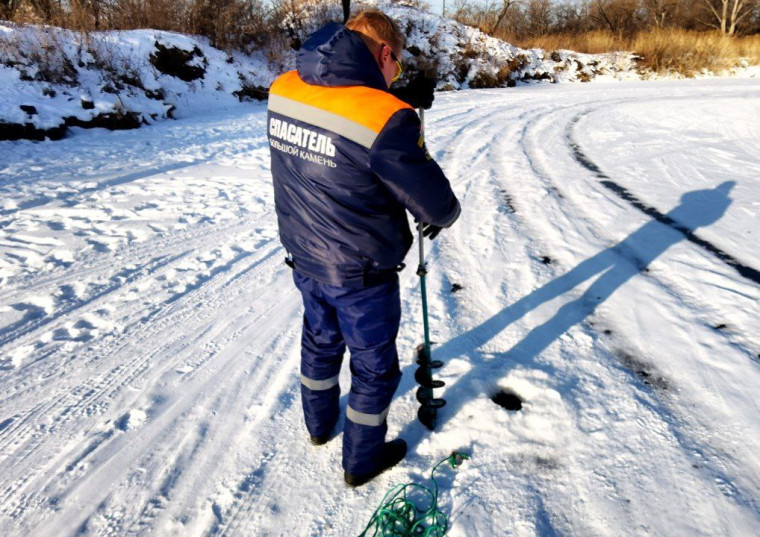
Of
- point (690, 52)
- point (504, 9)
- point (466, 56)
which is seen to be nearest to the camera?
point (466, 56)

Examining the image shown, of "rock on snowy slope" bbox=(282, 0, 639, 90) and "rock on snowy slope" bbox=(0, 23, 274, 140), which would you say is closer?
"rock on snowy slope" bbox=(0, 23, 274, 140)

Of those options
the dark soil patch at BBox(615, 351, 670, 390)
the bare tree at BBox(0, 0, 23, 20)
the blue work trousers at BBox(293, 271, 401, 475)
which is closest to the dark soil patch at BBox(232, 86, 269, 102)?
the bare tree at BBox(0, 0, 23, 20)

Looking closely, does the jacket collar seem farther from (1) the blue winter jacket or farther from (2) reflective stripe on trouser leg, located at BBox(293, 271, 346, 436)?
(2) reflective stripe on trouser leg, located at BBox(293, 271, 346, 436)

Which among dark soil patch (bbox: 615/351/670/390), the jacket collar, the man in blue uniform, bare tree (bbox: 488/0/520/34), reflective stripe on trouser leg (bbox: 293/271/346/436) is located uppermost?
bare tree (bbox: 488/0/520/34)

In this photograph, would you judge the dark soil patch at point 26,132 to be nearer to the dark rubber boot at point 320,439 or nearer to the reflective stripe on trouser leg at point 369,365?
the dark rubber boot at point 320,439

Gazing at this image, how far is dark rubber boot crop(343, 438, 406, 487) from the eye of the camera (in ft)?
7.00

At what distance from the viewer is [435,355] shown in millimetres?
2996

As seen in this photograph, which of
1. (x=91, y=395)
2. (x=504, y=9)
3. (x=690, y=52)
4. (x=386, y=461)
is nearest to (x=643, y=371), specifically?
(x=386, y=461)

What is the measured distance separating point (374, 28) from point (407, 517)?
1.94 m

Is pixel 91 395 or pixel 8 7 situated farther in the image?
pixel 8 7

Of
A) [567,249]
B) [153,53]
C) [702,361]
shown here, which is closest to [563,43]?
[153,53]

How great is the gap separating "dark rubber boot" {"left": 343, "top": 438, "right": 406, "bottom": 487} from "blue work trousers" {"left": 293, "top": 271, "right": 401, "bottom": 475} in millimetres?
36

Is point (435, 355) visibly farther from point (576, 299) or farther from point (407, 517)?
point (576, 299)

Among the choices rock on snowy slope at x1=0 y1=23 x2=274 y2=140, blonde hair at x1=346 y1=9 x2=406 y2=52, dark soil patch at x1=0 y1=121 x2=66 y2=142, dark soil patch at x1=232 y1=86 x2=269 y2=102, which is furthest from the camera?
dark soil patch at x1=232 y1=86 x2=269 y2=102
